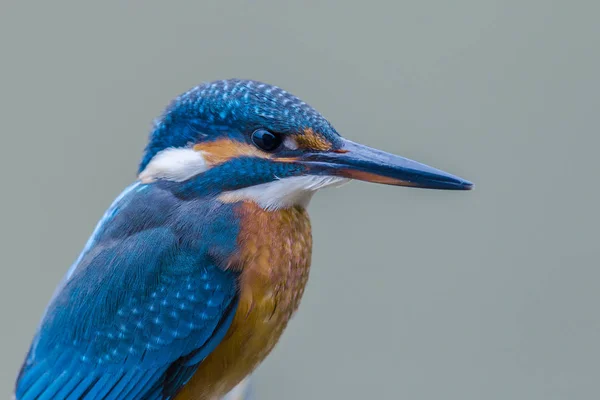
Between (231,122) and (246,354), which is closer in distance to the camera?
(231,122)

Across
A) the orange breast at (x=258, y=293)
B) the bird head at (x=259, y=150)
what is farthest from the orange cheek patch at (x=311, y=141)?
the orange breast at (x=258, y=293)

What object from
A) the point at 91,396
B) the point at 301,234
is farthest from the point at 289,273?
the point at 91,396

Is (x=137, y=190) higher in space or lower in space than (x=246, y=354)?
higher

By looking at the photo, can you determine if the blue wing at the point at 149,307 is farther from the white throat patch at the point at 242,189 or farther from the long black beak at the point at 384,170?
the long black beak at the point at 384,170

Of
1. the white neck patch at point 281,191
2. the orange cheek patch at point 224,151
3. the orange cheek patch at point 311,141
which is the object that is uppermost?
the orange cheek patch at point 311,141

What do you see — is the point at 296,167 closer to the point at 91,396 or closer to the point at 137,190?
the point at 137,190

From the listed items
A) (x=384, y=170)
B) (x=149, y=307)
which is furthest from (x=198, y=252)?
(x=384, y=170)

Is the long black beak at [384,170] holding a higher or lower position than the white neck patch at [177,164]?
higher
